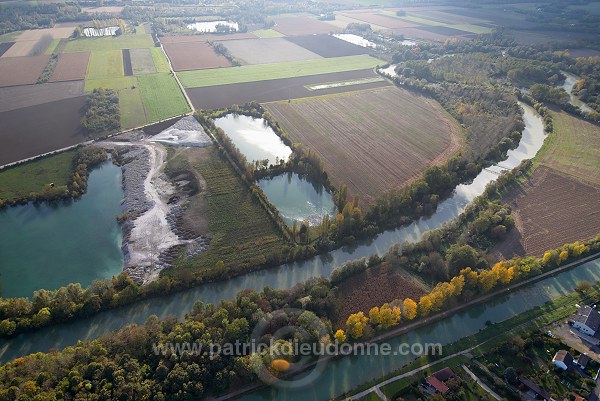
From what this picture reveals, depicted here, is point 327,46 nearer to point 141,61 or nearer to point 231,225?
point 141,61

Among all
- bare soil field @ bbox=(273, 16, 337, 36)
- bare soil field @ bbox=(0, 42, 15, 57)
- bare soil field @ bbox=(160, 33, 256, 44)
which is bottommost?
bare soil field @ bbox=(0, 42, 15, 57)

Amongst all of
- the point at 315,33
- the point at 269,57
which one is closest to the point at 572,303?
the point at 269,57

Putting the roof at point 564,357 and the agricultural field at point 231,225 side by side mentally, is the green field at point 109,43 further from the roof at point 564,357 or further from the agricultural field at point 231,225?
the roof at point 564,357

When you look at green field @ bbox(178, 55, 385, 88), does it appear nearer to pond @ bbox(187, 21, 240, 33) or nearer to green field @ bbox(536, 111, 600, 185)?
pond @ bbox(187, 21, 240, 33)

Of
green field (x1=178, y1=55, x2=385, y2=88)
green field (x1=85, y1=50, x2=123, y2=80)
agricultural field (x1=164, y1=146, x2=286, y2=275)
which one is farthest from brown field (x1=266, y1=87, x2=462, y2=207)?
green field (x1=85, y1=50, x2=123, y2=80)

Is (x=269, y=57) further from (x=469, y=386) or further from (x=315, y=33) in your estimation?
(x=469, y=386)

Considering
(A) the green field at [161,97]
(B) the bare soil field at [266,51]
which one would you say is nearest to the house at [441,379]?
(A) the green field at [161,97]

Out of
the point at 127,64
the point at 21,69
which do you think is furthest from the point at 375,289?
the point at 21,69
